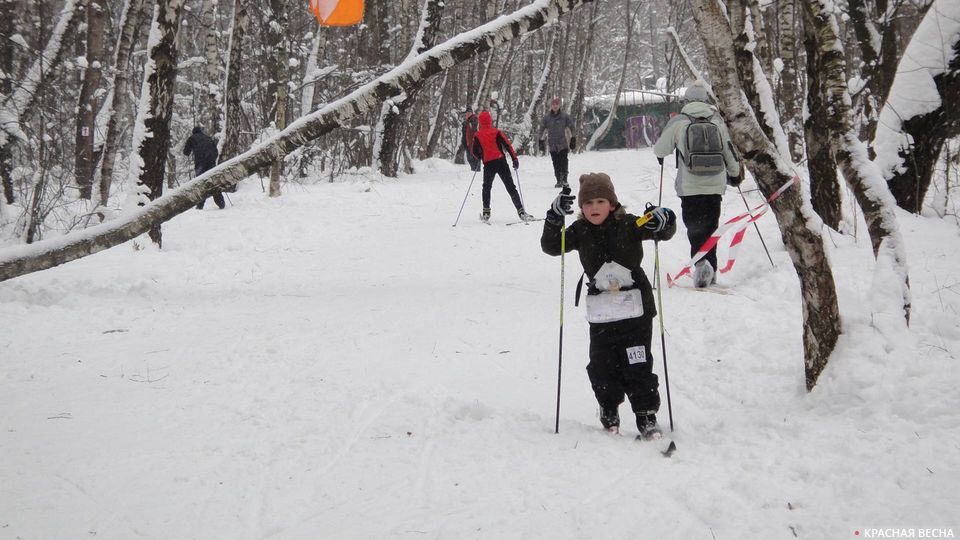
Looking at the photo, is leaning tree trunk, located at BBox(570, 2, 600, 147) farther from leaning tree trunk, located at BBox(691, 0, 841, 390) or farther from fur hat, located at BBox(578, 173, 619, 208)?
fur hat, located at BBox(578, 173, 619, 208)

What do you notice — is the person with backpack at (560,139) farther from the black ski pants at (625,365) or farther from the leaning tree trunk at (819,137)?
the black ski pants at (625,365)

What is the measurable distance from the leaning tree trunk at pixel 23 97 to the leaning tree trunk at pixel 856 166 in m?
8.57

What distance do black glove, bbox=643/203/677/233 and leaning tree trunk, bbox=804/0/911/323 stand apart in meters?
1.33

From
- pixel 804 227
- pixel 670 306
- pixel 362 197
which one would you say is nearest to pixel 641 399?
pixel 804 227

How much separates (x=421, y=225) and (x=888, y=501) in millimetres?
9013

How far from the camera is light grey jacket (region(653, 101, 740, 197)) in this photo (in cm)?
632

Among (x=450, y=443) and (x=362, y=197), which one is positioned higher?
(x=362, y=197)

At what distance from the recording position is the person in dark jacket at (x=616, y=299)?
140 inches

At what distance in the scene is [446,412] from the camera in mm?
3879

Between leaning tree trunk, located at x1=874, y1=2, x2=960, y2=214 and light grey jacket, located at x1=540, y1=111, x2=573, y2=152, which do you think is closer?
leaning tree trunk, located at x1=874, y1=2, x2=960, y2=214

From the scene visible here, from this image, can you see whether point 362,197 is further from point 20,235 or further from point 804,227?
point 804,227

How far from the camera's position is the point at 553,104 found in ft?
48.8

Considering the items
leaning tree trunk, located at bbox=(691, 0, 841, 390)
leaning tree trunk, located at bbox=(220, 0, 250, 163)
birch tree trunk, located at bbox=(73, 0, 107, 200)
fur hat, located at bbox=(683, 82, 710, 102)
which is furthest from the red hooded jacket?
birch tree trunk, located at bbox=(73, 0, 107, 200)

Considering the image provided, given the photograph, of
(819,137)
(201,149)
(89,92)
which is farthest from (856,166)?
(89,92)
